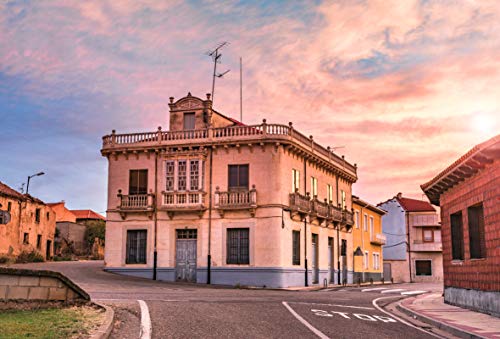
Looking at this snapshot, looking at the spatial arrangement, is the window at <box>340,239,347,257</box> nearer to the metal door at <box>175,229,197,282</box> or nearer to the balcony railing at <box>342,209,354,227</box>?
the balcony railing at <box>342,209,354,227</box>

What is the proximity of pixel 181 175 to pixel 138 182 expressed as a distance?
10.1 ft

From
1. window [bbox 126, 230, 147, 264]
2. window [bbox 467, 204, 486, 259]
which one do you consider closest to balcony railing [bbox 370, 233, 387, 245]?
window [bbox 126, 230, 147, 264]

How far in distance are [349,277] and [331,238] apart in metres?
5.12

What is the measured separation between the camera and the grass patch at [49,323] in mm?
9340

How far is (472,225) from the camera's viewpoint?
20219mm

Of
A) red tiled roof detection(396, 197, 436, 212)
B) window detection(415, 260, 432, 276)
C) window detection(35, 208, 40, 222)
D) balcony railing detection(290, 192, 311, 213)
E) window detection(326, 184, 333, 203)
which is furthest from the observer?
red tiled roof detection(396, 197, 436, 212)

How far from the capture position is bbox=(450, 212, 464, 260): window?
22156 mm

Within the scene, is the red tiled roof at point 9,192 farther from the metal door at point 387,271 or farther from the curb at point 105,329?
the metal door at point 387,271

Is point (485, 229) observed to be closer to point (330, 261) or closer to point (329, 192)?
point (329, 192)

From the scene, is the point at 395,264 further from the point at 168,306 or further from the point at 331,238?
the point at 168,306

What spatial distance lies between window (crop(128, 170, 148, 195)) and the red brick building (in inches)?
755

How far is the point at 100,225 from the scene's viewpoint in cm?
6406

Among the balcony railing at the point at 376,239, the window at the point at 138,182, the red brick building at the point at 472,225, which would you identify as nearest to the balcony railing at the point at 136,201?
the window at the point at 138,182

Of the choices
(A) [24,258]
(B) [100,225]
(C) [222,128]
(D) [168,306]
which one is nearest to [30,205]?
(A) [24,258]
